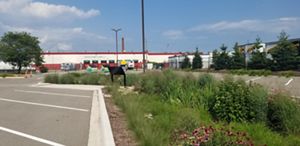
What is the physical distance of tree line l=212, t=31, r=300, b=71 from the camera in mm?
34750

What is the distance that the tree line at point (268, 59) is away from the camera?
114ft

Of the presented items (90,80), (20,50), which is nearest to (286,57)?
(90,80)

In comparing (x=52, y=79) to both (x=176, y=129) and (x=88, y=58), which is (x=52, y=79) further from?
(x=88, y=58)

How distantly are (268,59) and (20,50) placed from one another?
4543 centimetres

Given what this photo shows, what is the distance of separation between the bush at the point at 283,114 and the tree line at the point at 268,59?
29.0m

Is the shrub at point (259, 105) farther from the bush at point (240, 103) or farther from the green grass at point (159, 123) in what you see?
the green grass at point (159, 123)

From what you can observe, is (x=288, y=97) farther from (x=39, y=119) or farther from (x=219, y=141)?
(x=39, y=119)

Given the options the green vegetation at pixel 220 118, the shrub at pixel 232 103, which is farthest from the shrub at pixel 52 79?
the shrub at pixel 232 103

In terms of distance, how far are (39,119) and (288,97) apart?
6991 millimetres

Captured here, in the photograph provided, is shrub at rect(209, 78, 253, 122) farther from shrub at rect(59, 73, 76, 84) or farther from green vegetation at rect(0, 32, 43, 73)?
green vegetation at rect(0, 32, 43, 73)

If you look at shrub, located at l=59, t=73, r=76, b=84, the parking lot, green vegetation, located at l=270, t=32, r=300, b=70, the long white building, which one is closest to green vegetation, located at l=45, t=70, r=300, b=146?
the parking lot

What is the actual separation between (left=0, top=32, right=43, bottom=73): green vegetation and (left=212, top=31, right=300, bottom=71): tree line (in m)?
36.7

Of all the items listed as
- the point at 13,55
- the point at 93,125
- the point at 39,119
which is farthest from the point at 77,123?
the point at 13,55

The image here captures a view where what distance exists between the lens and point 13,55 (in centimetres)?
5978
